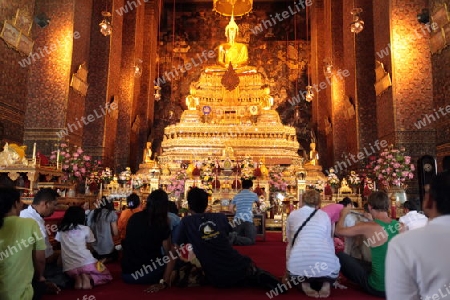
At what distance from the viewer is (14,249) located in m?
2.26

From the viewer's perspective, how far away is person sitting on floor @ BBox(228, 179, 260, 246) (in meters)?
5.41

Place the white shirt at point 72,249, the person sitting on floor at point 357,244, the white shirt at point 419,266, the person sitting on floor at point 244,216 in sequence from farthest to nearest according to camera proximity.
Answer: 1. the person sitting on floor at point 244,216
2. the person sitting on floor at point 357,244
3. the white shirt at point 72,249
4. the white shirt at point 419,266

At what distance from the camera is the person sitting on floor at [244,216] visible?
5.41 meters

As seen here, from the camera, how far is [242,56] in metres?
15.8

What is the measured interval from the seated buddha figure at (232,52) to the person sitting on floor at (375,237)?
1330cm

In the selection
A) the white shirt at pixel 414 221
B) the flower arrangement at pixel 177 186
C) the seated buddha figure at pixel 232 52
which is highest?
the seated buddha figure at pixel 232 52

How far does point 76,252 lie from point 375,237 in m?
2.40

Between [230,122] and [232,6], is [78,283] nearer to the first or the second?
[230,122]

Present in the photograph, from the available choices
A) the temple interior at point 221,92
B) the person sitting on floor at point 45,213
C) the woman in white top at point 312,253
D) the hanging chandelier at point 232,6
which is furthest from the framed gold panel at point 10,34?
the hanging chandelier at point 232,6

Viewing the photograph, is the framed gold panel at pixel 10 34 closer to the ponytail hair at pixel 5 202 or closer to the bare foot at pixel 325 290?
the ponytail hair at pixel 5 202

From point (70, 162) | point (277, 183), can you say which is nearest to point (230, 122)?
point (277, 183)

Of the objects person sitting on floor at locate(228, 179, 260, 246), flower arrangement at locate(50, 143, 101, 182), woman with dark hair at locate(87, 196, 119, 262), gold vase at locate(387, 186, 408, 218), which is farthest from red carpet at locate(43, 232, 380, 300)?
flower arrangement at locate(50, 143, 101, 182)

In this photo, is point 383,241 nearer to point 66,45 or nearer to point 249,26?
point 66,45

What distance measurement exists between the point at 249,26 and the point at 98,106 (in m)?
9.50
